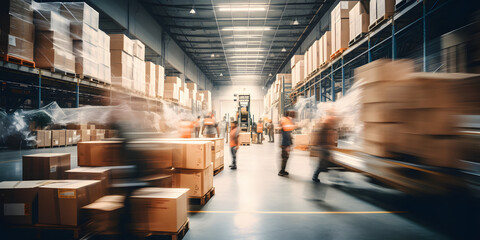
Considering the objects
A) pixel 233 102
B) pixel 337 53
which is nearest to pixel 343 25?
pixel 337 53

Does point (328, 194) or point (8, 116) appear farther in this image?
point (8, 116)

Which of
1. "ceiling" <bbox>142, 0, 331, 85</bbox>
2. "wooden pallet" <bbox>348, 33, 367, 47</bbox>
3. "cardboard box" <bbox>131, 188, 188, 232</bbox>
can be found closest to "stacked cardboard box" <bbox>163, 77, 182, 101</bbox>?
Result: "ceiling" <bbox>142, 0, 331, 85</bbox>

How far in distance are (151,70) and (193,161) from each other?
34.8 feet

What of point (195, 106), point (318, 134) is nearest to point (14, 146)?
point (318, 134)

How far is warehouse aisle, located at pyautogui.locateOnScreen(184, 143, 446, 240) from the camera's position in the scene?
2.56m

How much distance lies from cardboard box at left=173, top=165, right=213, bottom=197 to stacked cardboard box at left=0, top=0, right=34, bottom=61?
20.1ft

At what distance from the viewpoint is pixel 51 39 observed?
6.72 metres

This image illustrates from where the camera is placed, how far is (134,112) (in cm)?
172

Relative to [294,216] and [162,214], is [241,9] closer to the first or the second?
[294,216]

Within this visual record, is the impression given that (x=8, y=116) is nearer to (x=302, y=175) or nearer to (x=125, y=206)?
(x=125, y=206)

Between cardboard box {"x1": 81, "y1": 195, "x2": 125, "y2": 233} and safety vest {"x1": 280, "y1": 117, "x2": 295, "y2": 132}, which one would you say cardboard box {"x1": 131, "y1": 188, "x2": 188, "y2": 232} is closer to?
cardboard box {"x1": 81, "y1": 195, "x2": 125, "y2": 233}

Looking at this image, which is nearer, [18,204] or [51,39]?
[18,204]

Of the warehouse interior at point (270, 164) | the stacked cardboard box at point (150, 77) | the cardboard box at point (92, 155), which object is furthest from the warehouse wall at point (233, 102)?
the cardboard box at point (92, 155)

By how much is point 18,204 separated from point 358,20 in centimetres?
863
